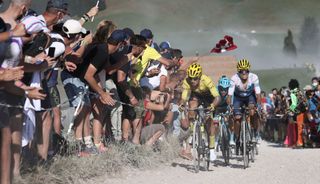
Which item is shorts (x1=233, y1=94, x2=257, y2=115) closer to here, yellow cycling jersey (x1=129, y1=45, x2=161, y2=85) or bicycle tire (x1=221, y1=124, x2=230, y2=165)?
bicycle tire (x1=221, y1=124, x2=230, y2=165)

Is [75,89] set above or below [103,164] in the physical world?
above

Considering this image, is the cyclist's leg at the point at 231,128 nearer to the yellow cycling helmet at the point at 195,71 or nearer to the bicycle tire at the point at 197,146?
the yellow cycling helmet at the point at 195,71

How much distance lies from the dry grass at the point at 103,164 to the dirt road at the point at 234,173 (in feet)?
0.53

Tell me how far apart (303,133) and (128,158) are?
32.5 feet

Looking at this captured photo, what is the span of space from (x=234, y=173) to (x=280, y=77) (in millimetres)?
110336

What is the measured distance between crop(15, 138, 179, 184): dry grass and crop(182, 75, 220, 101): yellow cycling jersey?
122cm

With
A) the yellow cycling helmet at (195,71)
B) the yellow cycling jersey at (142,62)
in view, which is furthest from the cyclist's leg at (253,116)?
the yellow cycling jersey at (142,62)

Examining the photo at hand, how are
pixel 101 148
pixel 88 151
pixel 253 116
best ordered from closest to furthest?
1. pixel 88 151
2. pixel 101 148
3. pixel 253 116

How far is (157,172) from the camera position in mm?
11906

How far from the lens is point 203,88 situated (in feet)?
44.3

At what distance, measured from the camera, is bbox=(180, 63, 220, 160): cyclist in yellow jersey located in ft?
43.2

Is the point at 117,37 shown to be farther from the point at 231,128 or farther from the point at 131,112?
the point at 231,128

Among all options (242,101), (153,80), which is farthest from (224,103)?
(153,80)

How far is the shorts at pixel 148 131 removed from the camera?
42.9 ft
